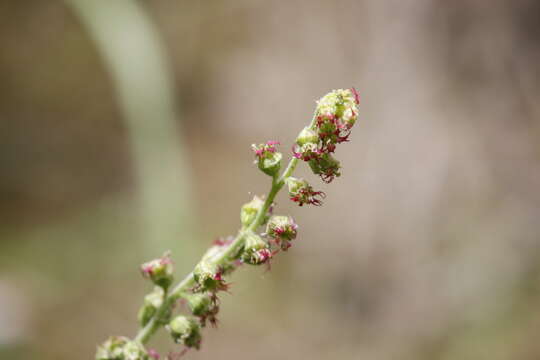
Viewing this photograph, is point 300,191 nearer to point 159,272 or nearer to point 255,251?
point 255,251

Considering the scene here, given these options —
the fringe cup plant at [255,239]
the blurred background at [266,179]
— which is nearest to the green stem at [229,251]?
the fringe cup plant at [255,239]

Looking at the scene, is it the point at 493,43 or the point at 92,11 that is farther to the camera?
the point at 493,43

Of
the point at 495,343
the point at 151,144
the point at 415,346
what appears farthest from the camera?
the point at 415,346

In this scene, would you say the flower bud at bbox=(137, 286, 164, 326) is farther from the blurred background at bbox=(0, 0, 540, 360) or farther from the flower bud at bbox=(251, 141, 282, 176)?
the blurred background at bbox=(0, 0, 540, 360)

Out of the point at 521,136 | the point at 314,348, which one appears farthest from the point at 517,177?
the point at 314,348

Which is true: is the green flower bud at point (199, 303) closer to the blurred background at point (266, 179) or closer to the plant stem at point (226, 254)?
the plant stem at point (226, 254)

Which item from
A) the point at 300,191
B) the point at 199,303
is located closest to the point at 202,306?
the point at 199,303

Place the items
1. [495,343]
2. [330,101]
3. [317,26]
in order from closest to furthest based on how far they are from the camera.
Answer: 1. [330,101]
2. [495,343]
3. [317,26]

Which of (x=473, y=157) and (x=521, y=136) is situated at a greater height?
(x=521, y=136)

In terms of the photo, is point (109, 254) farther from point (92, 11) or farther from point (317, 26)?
point (317, 26)
